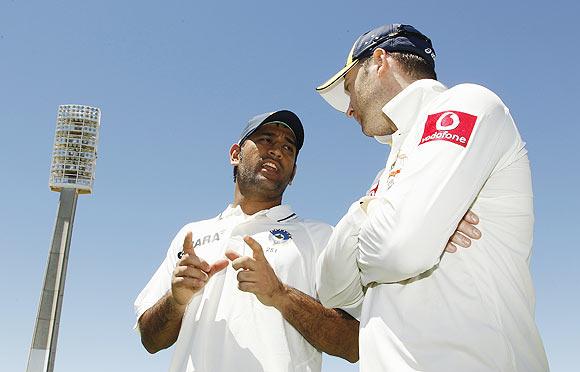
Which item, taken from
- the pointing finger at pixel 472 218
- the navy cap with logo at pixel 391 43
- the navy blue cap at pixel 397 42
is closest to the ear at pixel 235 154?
the navy cap with logo at pixel 391 43

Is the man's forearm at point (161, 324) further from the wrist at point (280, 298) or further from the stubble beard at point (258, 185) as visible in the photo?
the stubble beard at point (258, 185)

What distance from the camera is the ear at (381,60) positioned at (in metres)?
2.68

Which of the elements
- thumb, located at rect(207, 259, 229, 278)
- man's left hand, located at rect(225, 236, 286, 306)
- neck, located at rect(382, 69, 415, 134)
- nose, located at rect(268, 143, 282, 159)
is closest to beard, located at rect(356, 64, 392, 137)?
neck, located at rect(382, 69, 415, 134)

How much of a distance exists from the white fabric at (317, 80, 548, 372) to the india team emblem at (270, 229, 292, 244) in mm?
1716

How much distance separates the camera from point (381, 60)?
271cm

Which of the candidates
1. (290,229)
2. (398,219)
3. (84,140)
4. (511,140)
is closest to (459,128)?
(511,140)

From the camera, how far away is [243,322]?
3604 millimetres

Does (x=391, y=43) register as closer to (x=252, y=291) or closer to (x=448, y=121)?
(x=448, y=121)

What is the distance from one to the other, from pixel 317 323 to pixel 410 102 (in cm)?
150

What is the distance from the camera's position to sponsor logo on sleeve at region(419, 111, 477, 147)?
6.74 ft

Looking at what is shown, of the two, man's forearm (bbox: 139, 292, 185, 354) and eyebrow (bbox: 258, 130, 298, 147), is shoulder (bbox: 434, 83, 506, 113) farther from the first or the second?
eyebrow (bbox: 258, 130, 298, 147)

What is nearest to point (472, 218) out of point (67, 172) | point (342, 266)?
point (342, 266)

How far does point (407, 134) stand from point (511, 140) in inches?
15.9

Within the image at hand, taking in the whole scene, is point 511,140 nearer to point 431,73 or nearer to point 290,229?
point 431,73
